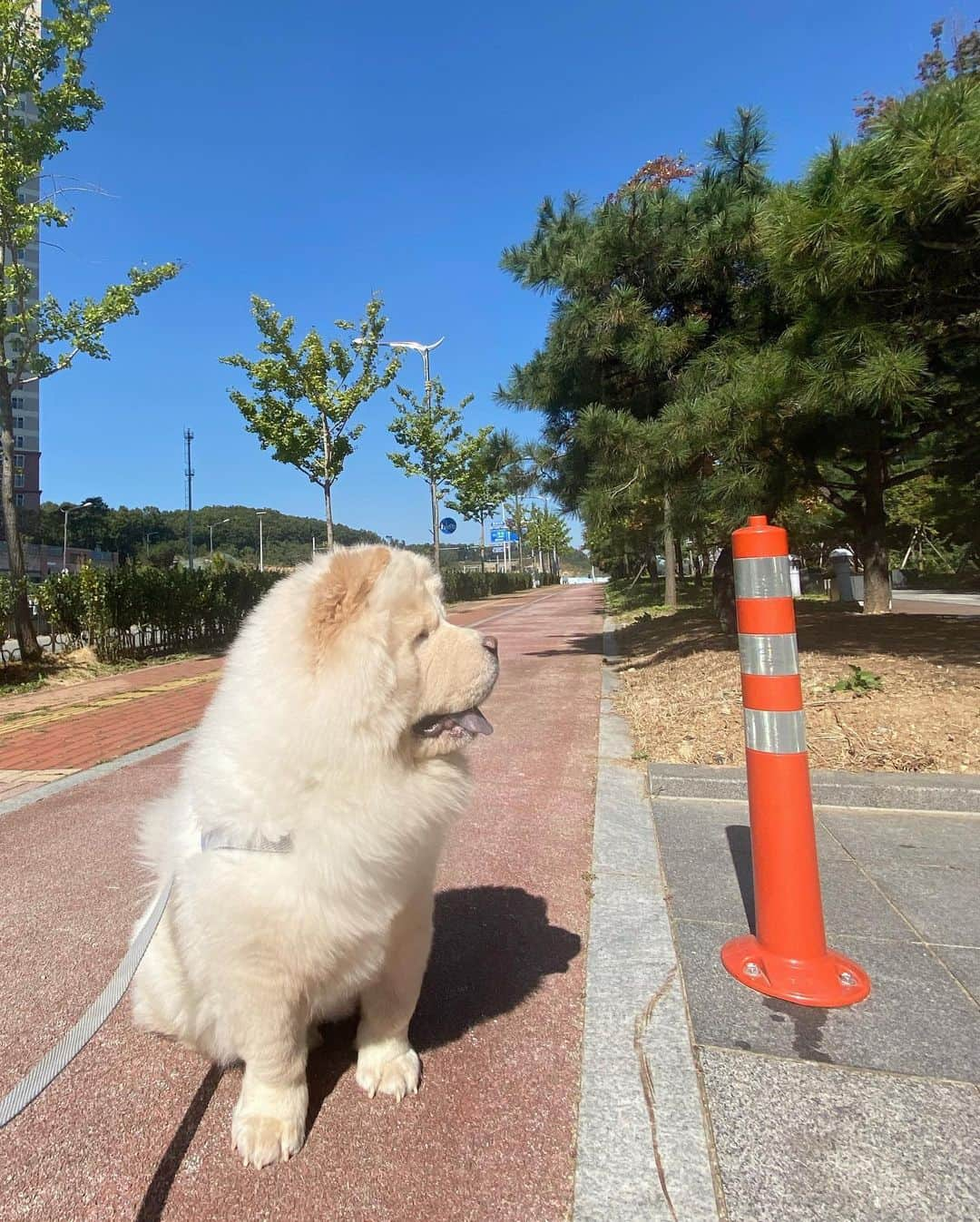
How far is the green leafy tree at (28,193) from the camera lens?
33.0 feet

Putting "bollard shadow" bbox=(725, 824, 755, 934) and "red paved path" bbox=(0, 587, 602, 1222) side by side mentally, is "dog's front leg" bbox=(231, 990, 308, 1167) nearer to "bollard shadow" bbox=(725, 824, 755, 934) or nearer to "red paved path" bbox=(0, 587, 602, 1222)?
"red paved path" bbox=(0, 587, 602, 1222)

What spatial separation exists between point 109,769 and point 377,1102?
432 cm

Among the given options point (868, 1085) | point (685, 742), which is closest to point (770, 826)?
point (868, 1085)

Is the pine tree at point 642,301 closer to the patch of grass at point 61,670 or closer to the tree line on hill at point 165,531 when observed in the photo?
the patch of grass at point 61,670

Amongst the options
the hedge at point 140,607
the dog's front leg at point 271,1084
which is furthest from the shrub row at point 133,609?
the dog's front leg at point 271,1084

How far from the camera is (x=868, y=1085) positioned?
5.61 feet

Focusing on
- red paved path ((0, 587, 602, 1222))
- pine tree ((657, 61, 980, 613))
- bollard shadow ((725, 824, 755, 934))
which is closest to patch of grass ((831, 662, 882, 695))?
pine tree ((657, 61, 980, 613))

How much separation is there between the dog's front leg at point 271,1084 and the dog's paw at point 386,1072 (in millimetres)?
184

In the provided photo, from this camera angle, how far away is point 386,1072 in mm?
1792

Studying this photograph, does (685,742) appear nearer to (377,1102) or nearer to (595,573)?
(377,1102)

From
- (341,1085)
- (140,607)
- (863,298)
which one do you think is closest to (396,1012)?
(341,1085)

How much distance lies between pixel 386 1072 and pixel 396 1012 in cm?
17

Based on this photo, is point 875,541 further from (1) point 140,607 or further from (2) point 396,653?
(1) point 140,607

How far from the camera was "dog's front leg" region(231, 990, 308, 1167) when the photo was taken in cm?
153
